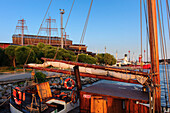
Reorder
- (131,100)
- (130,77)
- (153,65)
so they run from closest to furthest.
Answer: (153,65) < (131,100) < (130,77)

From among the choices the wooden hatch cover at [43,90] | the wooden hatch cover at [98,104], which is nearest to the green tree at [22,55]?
the wooden hatch cover at [43,90]

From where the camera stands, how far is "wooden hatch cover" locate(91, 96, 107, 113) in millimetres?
7539

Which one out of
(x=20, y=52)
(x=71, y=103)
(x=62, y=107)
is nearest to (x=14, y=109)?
(x=62, y=107)

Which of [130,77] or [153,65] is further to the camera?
[130,77]

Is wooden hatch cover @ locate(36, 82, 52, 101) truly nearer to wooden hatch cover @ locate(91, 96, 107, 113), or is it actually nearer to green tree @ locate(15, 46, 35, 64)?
wooden hatch cover @ locate(91, 96, 107, 113)

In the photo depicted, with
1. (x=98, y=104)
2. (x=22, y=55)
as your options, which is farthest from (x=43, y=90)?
(x=22, y=55)

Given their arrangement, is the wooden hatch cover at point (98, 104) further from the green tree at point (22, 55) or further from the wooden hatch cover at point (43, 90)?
the green tree at point (22, 55)

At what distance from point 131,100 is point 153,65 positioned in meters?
2.38

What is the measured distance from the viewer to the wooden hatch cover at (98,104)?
7.54m

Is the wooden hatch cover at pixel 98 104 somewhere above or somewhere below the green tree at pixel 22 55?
below

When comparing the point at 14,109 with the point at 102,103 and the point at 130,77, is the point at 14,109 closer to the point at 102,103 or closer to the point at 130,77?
the point at 102,103

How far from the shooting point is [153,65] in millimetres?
6324

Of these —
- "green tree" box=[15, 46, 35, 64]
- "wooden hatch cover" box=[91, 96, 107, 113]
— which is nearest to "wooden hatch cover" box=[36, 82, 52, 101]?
"wooden hatch cover" box=[91, 96, 107, 113]

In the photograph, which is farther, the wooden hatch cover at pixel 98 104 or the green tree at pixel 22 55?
the green tree at pixel 22 55
